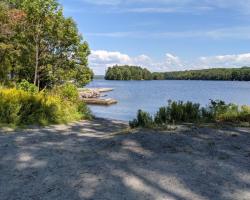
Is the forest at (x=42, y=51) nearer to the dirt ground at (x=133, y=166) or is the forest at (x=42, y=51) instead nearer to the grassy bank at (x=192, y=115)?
the grassy bank at (x=192, y=115)

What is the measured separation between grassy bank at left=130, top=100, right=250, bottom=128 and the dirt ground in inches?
68.1

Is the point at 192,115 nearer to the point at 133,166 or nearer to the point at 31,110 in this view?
the point at 31,110

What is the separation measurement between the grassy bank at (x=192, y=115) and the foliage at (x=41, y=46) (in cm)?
1290

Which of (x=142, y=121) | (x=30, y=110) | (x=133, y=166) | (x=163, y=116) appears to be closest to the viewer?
(x=133, y=166)

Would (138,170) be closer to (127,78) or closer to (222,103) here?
(222,103)

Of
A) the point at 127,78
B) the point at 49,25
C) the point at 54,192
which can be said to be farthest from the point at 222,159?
the point at 127,78

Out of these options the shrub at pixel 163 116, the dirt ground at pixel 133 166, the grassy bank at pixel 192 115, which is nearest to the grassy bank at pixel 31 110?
the dirt ground at pixel 133 166

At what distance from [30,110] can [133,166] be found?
697cm

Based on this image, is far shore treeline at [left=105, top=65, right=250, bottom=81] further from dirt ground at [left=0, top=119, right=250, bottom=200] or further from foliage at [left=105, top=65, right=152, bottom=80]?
dirt ground at [left=0, top=119, right=250, bottom=200]

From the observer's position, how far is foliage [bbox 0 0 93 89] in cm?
2138

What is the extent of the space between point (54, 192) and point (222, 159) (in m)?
2.88

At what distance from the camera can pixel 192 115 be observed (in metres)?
10.9

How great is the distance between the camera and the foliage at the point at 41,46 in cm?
2138

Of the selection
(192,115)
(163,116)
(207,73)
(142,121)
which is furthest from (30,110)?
(207,73)
